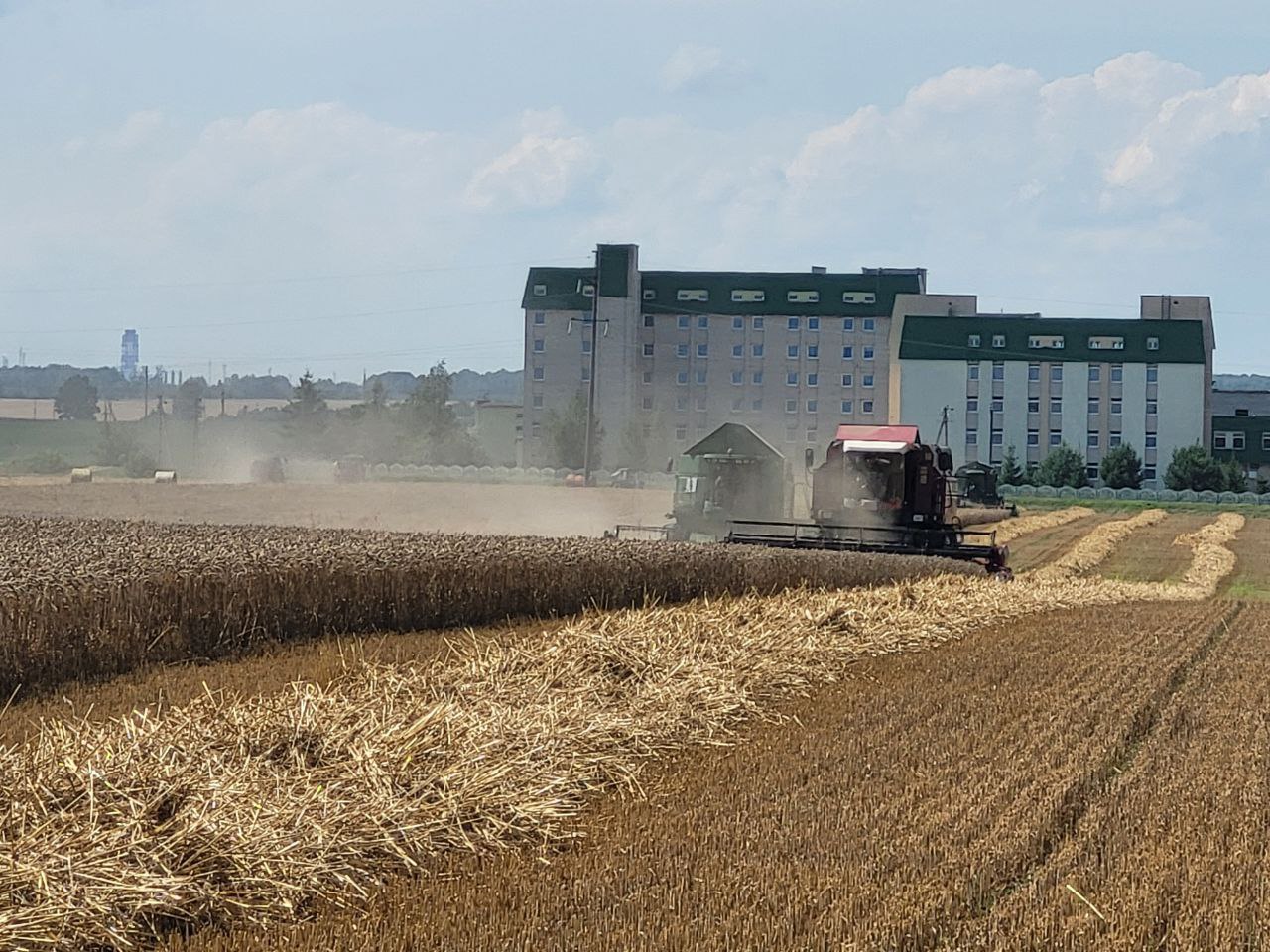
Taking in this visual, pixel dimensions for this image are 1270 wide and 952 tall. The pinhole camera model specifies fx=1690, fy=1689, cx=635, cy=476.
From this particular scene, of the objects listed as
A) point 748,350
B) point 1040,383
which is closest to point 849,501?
point 1040,383

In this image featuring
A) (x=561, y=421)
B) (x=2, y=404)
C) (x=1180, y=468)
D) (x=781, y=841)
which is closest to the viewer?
(x=781, y=841)

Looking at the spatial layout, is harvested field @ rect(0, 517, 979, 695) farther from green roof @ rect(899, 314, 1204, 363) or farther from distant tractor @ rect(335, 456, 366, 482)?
green roof @ rect(899, 314, 1204, 363)

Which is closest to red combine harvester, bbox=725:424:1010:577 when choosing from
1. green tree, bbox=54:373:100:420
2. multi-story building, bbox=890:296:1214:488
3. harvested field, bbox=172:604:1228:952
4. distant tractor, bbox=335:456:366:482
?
harvested field, bbox=172:604:1228:952

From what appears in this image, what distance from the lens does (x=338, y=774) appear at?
923 cm

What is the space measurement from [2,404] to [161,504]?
5066 inches

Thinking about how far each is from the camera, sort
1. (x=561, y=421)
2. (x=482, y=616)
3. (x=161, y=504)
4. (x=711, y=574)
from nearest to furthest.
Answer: (x=482, y=616) → (x=711, y=574) → (x=161, y=504) → (x=561, y=421)

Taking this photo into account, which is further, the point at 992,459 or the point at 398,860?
the point at 992,459

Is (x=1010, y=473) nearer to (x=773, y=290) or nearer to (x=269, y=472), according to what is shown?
(x=773, y=290)

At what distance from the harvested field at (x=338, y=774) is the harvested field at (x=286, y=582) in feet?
7.06

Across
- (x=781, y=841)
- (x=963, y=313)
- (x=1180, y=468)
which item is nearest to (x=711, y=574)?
(x=781, y=841)

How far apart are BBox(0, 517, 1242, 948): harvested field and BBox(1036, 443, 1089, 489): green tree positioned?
84.9 metres

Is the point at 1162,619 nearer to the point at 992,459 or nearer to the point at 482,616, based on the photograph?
the point at 482,616

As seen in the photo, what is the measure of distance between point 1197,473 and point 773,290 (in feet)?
128

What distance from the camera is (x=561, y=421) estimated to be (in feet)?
347
